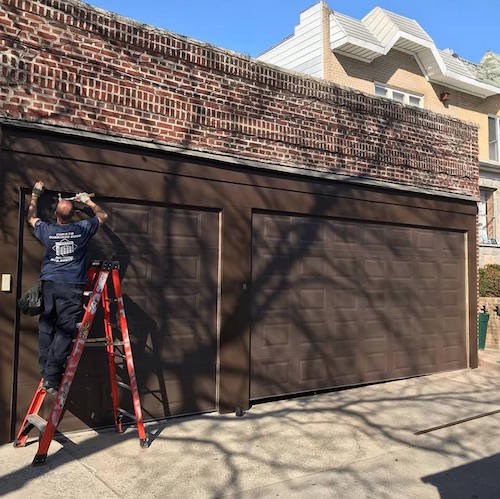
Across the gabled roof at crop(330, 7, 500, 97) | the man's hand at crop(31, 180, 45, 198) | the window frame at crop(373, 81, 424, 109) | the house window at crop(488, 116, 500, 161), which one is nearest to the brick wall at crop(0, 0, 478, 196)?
the man's hand at crop(31, 180, 45, 198)

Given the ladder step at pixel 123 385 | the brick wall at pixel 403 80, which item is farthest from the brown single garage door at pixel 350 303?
the brick wall at pixel 403 80

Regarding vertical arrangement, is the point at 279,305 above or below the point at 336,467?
above

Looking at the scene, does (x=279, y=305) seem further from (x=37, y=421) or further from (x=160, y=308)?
(x=37, y=421)

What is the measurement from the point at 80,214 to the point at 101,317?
1.22m

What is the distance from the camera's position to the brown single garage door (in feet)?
23.5

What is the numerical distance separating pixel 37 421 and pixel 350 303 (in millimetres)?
4959

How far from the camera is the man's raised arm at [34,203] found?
5.26m

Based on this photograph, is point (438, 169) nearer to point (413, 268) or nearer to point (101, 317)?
point (413, 268)

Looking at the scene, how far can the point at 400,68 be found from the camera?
16.4 metres

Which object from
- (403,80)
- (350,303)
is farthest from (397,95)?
(350,303)

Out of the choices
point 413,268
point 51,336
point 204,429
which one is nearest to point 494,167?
point 413,268

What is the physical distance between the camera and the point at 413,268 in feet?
29.3

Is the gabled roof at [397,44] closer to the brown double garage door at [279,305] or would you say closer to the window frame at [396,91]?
the window frame at [396,91]

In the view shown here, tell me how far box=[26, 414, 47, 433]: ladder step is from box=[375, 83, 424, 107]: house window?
13737mm
